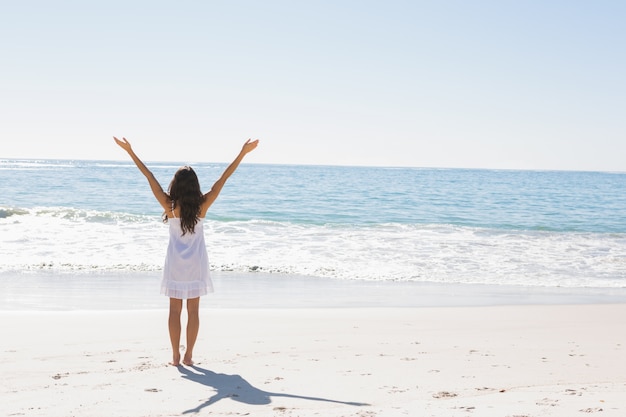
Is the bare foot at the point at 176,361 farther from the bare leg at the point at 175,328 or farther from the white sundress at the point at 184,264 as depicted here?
the white sundress at the point at 184,264

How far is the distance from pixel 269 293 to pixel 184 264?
475cm

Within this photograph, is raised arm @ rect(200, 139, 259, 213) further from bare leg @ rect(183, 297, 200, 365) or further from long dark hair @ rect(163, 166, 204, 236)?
bare leg @ rect(183, 297, 200, 365)

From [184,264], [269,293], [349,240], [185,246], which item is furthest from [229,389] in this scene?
[349,240]

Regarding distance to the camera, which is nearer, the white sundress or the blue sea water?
the white sundress

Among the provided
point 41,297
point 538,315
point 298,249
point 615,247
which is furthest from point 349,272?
point 615,247

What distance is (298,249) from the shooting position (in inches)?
621

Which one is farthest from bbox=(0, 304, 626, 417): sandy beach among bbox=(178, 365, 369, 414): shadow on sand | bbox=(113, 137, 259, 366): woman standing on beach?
bbox=(113, 137, 259, 366): woman standing on beach

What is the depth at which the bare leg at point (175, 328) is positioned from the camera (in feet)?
18.3

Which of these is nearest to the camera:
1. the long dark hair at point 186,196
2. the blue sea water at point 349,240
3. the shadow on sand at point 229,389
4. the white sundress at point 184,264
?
the shadow on sand at point 229,389

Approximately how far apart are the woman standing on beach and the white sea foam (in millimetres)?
6723

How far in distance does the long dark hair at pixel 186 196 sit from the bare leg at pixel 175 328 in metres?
0.69

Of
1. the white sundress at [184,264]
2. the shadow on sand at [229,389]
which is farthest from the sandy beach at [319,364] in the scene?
the white sundress at [184,264]

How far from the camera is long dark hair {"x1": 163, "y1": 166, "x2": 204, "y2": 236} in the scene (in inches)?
213

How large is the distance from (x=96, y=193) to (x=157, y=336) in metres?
31.2
